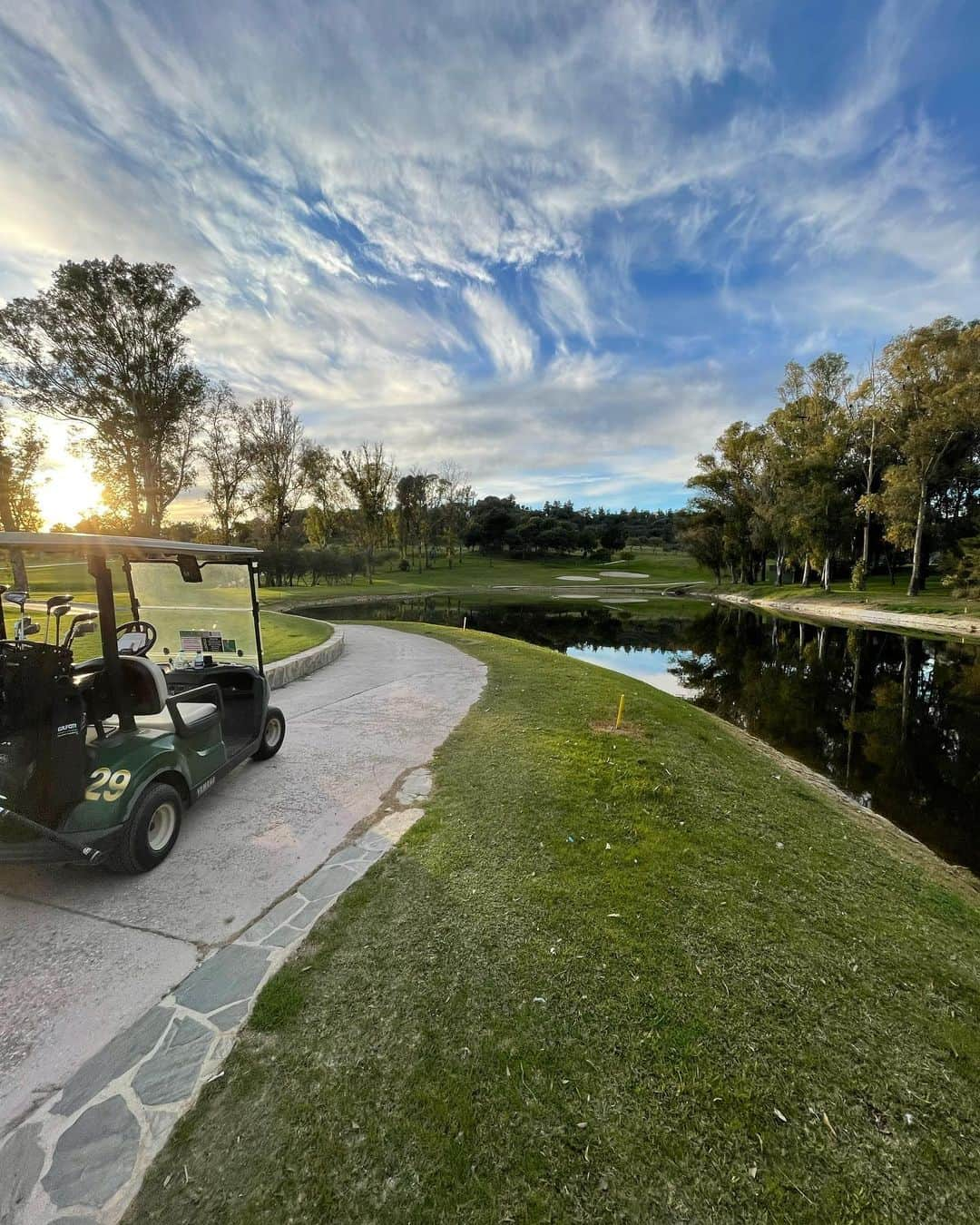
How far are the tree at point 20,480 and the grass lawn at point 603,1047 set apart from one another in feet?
92.7

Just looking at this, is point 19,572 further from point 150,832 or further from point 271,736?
point 271,736

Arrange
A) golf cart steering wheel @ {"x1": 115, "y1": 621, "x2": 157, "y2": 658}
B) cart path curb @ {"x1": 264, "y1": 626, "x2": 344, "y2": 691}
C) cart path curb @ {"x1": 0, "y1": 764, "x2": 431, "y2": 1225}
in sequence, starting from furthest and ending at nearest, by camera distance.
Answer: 1. cart path curb @ {"x1": 264, "y1": 626, "x2": 344, "y2": 691}
2. golf cart steering wheel @ {"x1": 115, "y1": 621, "x2": 157, "y2": 658}
3. cart path curb @ {"x1": 0, "y1": 764, "x2": 431, "y2": 1225}

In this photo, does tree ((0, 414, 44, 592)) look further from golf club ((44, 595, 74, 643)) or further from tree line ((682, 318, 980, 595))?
tree line ((682, 318, 980, 595))

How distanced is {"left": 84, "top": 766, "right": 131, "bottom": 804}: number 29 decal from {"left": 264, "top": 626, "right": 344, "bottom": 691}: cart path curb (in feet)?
15.8

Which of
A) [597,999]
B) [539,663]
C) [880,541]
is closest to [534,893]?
[597,999]

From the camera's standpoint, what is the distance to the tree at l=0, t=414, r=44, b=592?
73.4ft

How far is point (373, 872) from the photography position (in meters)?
3.64

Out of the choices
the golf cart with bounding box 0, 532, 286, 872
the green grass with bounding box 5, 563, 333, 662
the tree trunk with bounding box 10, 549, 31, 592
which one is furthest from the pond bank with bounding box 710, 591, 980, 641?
the tree trunk with bounding box 10, 549, 31, 592

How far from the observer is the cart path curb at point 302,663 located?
8.82m

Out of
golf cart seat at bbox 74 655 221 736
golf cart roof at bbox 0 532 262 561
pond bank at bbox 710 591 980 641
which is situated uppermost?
golf cart roof at bbox 0 532 262 561

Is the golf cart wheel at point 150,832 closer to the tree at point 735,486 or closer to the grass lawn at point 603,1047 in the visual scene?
the grass lawn at point 603,1047

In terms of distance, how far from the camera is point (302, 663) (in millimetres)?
9758

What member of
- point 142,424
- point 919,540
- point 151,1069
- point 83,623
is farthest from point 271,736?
point 919,540

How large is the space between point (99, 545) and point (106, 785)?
5.35 ft
